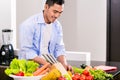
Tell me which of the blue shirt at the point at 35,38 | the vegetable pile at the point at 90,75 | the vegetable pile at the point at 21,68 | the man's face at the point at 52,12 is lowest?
the vegetable pile at the point at 90,75

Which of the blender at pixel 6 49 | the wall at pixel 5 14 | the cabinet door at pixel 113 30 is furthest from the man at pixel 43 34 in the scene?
the cabinet door at pixel 113 30

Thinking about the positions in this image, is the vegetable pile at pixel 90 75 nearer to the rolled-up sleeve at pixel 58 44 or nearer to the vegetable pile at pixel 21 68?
the vegetable pile at pixel 21 68

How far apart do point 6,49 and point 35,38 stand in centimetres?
52

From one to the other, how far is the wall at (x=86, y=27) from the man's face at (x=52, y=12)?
1.14 metres

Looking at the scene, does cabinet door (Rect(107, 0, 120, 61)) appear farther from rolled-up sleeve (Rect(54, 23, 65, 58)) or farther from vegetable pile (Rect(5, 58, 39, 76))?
vegetable pile (Rect(5, 58, 39, 76))

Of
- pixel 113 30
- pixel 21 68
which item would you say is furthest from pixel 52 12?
pixel 113 30

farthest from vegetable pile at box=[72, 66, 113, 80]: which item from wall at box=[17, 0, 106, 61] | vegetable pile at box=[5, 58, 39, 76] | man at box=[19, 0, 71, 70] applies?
wall at box=[17, 0, 106, 61]

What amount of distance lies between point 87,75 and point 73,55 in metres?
1.13

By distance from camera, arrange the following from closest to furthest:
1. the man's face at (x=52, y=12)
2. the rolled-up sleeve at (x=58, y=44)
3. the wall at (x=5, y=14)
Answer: the man's face at (x=52, y=12) → the rolled-up sleeve at (x=58, y=44) → the wall at (x=5, y=14)

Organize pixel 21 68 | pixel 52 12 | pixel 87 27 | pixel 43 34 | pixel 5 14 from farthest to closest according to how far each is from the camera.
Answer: pixel 87 27 < pixel 5 14 < pixel 43 34 < pixel 52 12 < pixel 21 68

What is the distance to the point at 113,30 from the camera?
349cm

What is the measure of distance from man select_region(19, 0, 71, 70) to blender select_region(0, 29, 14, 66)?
372 mm

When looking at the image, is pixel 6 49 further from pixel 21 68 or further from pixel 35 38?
pixel 21 68

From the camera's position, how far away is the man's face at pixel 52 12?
2072 mm
